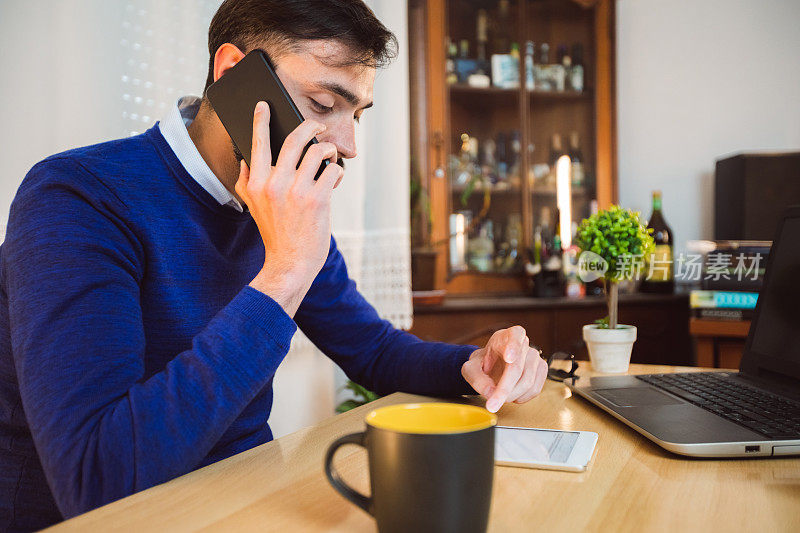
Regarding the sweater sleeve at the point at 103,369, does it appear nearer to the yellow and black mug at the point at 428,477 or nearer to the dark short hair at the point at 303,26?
the yellow and black mug at the point at 428,477

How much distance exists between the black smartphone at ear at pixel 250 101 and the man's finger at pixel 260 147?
0.01 metres

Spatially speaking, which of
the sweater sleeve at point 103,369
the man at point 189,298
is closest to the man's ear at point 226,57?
the man at point 189,298

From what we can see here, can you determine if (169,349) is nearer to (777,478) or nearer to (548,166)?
(777,478)

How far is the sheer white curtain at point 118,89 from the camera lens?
1500 millimetres

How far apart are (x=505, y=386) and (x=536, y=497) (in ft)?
0.74

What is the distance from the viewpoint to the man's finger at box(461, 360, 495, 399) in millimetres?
866

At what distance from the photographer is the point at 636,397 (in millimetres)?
852

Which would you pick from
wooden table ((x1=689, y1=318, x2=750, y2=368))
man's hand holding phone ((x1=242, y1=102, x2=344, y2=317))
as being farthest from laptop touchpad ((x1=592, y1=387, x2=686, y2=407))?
wooden table ((x1=689, y1=318, x2=750, y2=368))

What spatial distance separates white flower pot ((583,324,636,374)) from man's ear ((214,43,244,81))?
753 millimetres

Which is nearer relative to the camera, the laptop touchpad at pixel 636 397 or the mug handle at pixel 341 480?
the mug handle at pixel 341 480

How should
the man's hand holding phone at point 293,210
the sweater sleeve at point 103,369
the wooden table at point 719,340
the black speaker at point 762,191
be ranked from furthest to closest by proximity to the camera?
the black speaker at point 762,191 → the wooden table at point 719,340 → the man's hand holding phone at point 293,210 → the sweater sleeve at point 103,369

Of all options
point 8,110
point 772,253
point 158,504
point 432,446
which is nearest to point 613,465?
point 432,446

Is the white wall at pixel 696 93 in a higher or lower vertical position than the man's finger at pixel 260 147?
higher

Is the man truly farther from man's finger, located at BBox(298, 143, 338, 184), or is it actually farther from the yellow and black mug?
the yellow and black mug
